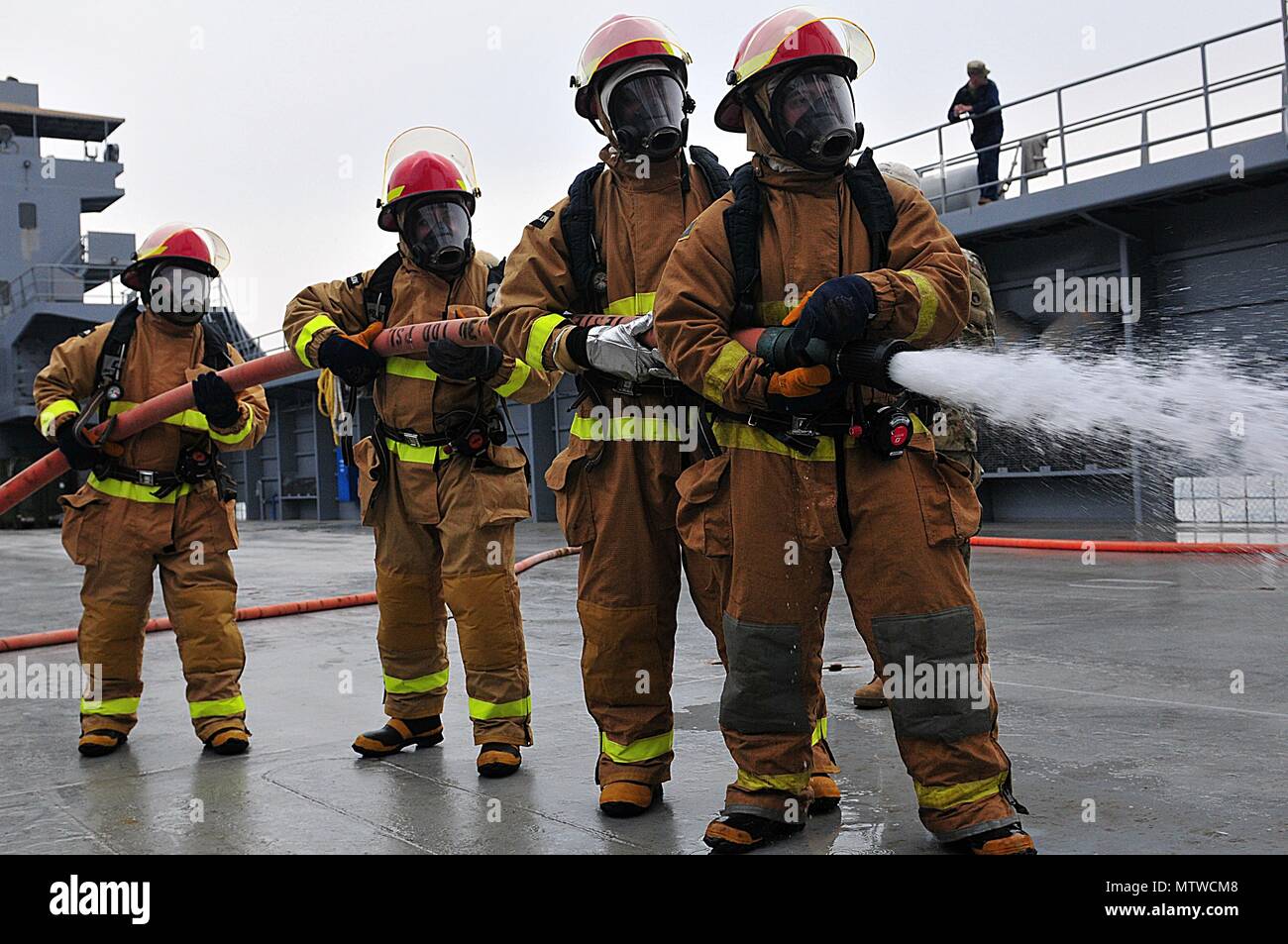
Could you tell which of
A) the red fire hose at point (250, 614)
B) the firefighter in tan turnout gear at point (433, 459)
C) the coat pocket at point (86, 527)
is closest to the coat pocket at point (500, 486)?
the firefighter in tan turnout gear at point (433, 459)

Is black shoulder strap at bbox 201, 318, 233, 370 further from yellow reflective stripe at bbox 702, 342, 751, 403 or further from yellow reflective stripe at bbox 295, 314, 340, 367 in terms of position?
yellow reflective stripe at bbox 702, 342, 751, 403

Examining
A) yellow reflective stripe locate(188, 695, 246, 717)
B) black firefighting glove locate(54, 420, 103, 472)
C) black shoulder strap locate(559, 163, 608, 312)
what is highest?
black shoulder strap locate(559, 163, 608, 312)

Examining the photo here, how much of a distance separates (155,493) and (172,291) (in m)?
0.82

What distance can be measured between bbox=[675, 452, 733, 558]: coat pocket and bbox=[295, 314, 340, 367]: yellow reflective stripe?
1842 millimetres

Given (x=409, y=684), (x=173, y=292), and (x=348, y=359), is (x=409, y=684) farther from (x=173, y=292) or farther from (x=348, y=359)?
(x=173, y=292)

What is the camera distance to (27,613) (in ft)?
30.9

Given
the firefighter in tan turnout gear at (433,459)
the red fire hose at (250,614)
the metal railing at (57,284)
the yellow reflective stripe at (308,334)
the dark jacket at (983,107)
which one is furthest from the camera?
the metal railing at (57,284)

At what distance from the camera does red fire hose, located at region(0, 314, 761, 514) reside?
3836 millimetres

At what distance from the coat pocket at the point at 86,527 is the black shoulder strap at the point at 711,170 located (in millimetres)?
2667

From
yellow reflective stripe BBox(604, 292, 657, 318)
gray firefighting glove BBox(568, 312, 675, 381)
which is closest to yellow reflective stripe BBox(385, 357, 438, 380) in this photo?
yellow reflective stripe BBox(604, 292, 657, 318)

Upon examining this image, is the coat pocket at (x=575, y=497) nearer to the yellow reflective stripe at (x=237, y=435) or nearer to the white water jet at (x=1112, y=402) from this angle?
the white water jet at (x=1112, y=402)

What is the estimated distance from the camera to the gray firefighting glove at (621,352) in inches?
123

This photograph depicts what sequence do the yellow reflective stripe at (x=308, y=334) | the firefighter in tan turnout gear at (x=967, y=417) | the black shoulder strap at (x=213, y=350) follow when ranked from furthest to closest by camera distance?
the black shoulder strap at (x=213, y=350) < the yellow reflective stripe at (x=308, y=334) < the firefighter in tan turnout gear at (x=967, y=417)

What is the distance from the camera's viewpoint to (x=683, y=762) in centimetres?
368
